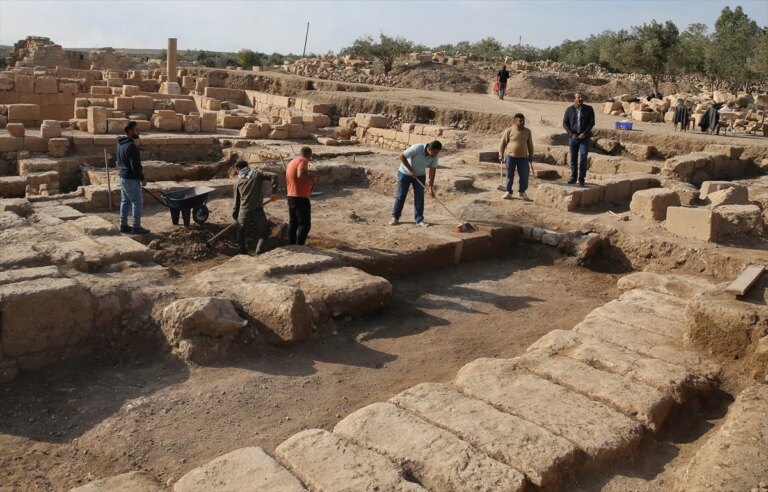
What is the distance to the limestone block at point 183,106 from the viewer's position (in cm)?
2031

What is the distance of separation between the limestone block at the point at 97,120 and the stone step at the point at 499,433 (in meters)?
14.1

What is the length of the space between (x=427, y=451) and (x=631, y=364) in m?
2.25

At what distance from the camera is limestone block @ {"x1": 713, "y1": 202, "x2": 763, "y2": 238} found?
945cm

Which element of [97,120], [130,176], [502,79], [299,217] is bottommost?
[299,217]

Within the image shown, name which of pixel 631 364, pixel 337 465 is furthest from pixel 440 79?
pixel 337 465

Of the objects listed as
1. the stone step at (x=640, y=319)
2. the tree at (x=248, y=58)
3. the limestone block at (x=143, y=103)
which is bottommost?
the stone step at (x=640, y=319)

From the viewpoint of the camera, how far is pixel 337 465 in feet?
13.4

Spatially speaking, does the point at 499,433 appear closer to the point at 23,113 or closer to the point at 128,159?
the point at 128,159

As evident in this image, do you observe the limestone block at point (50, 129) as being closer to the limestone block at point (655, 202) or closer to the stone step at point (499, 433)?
the limestone block at point (655, 202)

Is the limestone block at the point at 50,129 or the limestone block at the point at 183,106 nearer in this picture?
the limestone block at the point at 50,129

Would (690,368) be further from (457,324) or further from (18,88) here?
(18,88)

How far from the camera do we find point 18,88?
838 inches

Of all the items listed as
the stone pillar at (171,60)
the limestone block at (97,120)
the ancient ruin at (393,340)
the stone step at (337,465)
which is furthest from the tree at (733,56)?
the stone step at (337,465)

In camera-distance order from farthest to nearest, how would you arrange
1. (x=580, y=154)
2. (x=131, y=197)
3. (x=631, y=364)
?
(x=580, y=154) → (x=131, y=197) → (x=631, y=364)
